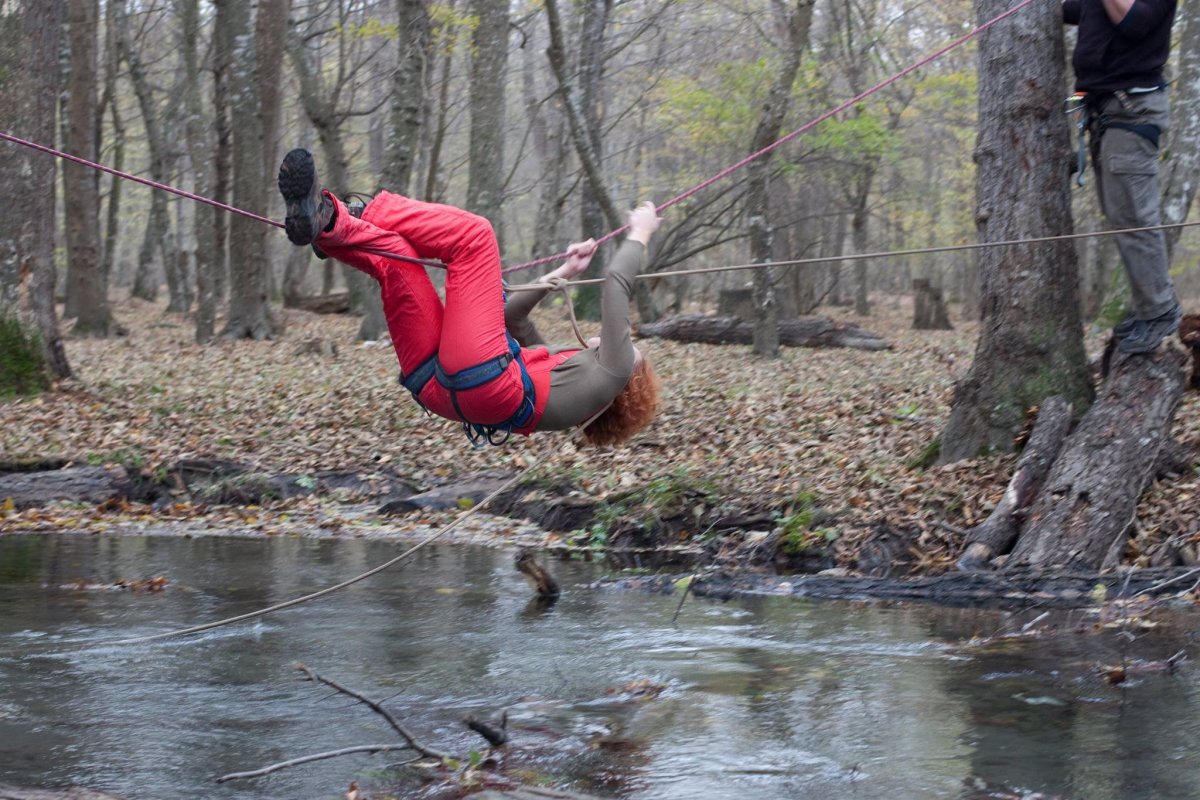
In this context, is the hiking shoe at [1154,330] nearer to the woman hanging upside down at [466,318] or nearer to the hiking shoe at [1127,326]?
the hiking shoe at [1127,326]

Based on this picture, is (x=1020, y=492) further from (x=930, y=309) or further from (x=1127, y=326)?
(x=930, y=309)

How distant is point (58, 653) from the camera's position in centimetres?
670

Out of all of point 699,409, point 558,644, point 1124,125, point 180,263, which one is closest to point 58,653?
point 558,644

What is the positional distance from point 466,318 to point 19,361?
34.9 feet

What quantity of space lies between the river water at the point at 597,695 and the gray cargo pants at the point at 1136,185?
93.8 inches

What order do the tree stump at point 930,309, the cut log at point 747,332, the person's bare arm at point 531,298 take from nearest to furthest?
the person's bare arm at point 531,298 → the cut log at point 747,332 → the tree stump at point 930,309

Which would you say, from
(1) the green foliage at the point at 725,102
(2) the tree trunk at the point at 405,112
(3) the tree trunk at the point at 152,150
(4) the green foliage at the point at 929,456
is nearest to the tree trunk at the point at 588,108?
(1) the green foliage at the point at 725,102

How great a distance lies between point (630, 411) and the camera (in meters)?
6.79

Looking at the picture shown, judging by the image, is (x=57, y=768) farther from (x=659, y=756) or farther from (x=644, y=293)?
(x=644, y=293)

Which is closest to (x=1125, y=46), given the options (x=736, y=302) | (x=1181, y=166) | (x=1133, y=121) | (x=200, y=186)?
(x=1133, y=121)

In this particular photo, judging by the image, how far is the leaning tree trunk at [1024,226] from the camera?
29.0 feet

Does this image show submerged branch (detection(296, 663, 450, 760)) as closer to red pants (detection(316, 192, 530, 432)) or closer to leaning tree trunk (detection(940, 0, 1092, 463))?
red pants (detection(316, 192, 530, 432))

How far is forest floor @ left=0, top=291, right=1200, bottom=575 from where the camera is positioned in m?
9.16

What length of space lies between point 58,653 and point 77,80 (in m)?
18.6
